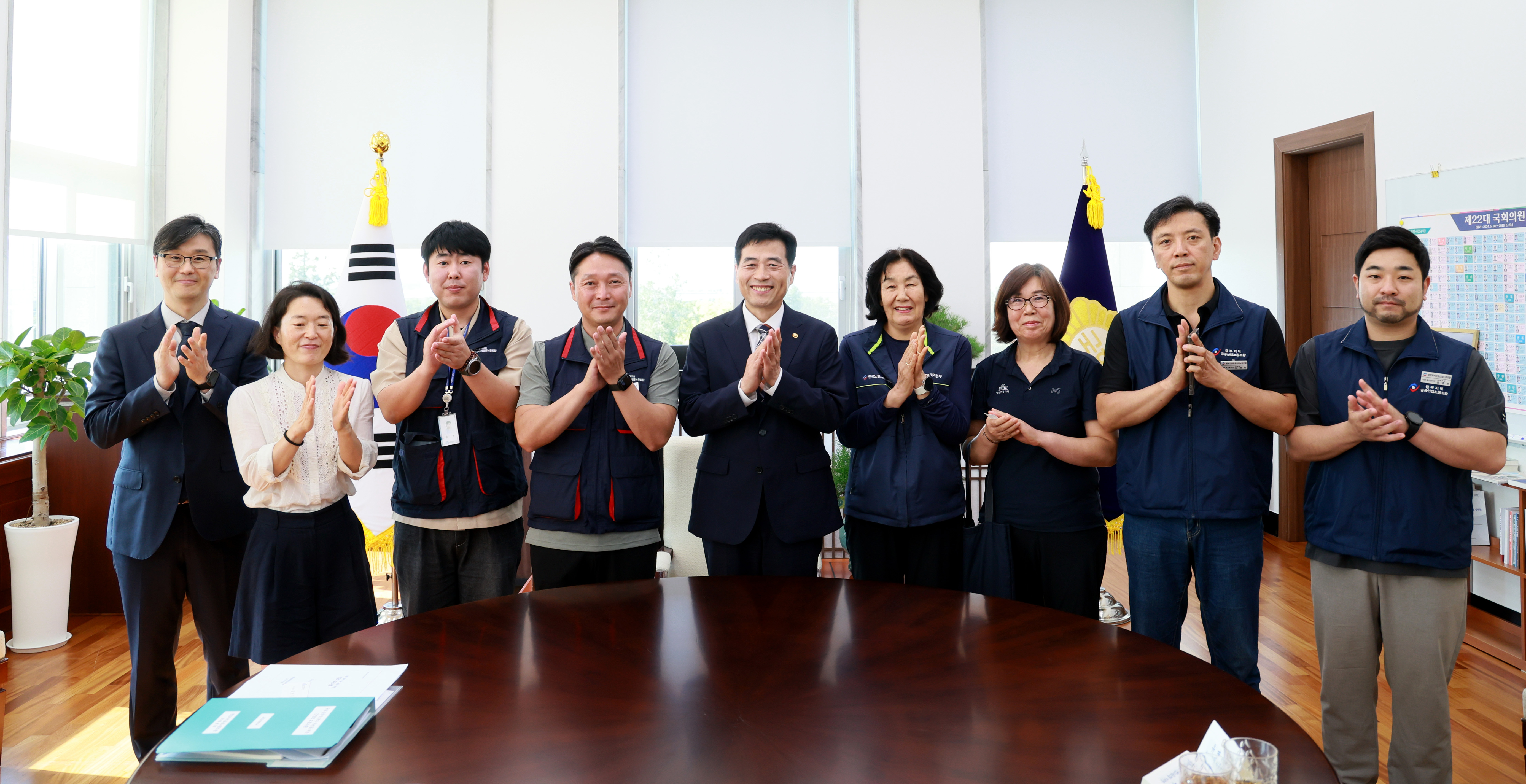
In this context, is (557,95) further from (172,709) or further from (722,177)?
(172,709)

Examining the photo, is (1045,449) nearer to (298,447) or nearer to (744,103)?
(298,447)

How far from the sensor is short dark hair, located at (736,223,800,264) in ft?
8.25

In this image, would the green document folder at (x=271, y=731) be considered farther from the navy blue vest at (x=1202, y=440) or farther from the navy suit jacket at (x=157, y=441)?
the navy blue vest at (x=1202, y=440)

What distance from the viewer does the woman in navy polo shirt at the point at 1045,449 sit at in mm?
2451

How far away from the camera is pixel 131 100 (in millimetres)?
5391

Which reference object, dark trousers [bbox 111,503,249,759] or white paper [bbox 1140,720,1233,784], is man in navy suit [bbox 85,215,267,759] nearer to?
dark trousers [bbox 111,503,249,759]

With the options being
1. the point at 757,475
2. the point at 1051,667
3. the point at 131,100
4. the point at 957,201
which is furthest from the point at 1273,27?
the point at 131,100

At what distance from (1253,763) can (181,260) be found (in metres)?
2.99

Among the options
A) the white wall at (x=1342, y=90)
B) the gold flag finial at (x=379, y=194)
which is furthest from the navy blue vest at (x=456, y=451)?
the white wall at (x=1342, y=90)

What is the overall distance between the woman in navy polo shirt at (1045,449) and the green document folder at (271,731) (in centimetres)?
177

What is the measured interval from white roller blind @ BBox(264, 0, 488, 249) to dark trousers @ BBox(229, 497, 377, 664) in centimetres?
398

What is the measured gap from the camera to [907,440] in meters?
2.55

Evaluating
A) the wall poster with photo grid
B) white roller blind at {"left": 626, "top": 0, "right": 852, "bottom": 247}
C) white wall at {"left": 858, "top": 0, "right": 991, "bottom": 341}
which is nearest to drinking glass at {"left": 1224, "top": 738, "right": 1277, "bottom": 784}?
the wall poster with photo grid

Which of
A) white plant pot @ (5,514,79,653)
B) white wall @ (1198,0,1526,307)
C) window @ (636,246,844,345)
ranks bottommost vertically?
white plant pot @ (5,514,79,653)
